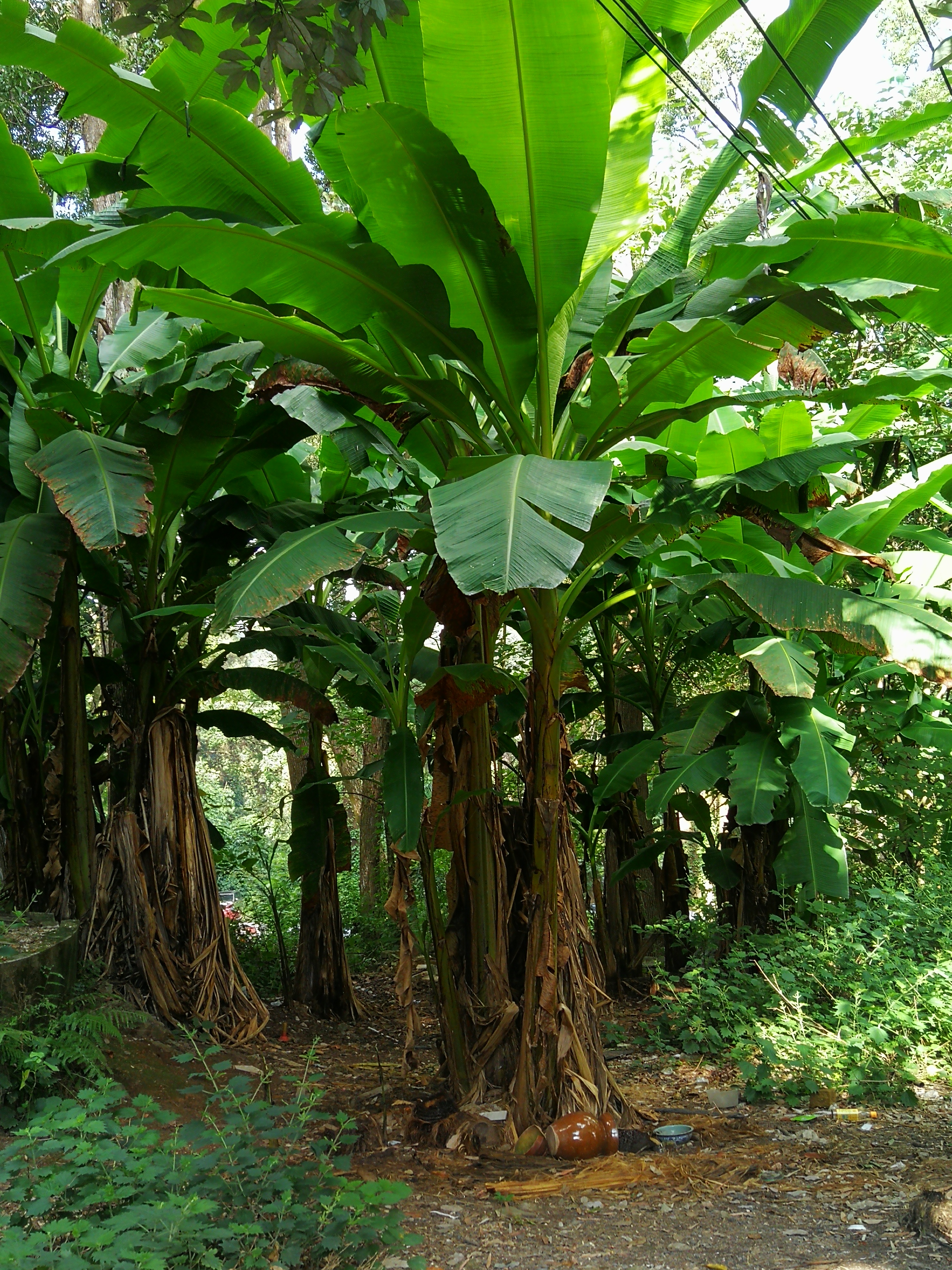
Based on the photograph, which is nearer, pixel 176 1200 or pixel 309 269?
pixel 176 1200

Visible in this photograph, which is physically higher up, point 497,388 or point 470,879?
point 497,388

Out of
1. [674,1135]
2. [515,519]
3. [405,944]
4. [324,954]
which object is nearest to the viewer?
[515,519]

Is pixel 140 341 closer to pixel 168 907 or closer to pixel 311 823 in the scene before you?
pixel 311 823

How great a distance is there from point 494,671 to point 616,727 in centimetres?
363

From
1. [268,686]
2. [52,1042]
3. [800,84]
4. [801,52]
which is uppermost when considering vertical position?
[801,52]

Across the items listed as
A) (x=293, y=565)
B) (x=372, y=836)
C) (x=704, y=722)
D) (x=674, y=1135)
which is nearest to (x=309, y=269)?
(x=293, y=565)

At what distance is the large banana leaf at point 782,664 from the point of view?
5.04m

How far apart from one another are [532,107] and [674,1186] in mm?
4215

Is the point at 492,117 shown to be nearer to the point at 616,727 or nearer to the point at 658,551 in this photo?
the point at 658,551

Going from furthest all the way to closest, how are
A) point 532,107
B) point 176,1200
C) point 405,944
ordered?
point 405,944
point 532,107
point 176,1200

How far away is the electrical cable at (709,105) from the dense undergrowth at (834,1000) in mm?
3763

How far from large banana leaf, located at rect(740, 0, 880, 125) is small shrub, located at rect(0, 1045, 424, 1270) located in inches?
181

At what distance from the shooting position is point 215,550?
20.5ft

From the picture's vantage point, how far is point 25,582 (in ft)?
15.9
